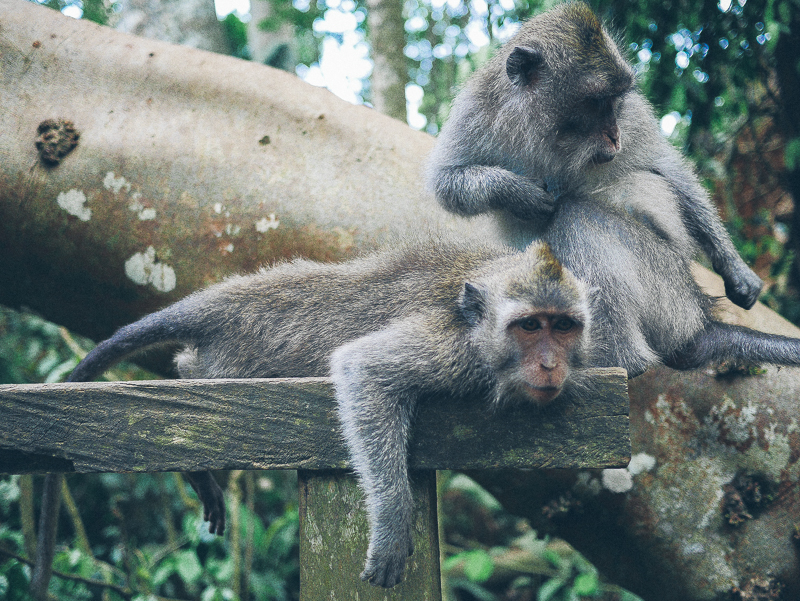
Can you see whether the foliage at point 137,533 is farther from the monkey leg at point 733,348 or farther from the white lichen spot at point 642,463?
the monkey leg at point 733,348

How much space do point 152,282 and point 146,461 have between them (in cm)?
157

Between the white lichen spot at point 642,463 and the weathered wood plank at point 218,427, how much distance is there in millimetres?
1296

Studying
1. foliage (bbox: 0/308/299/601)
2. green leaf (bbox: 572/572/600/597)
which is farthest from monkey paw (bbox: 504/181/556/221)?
green leaf (bbox: 572/572/600/597)

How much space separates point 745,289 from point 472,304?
1.50m

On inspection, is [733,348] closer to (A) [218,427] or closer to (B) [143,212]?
(A) [218,427]

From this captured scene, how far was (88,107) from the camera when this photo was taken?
361 cm

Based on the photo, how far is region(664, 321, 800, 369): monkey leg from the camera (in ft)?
9.14

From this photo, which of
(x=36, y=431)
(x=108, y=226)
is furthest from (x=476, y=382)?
(x=108, y=226)

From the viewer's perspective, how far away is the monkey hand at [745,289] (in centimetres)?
300

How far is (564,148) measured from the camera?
9.57 feet

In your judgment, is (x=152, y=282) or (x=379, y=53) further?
(x=379, y=53)

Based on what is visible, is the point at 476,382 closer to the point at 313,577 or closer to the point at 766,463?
the point at 313,577

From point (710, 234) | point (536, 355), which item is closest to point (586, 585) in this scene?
point (710, 234)

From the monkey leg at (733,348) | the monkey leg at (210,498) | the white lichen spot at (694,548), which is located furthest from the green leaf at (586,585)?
the monkey leg at (210,498)
